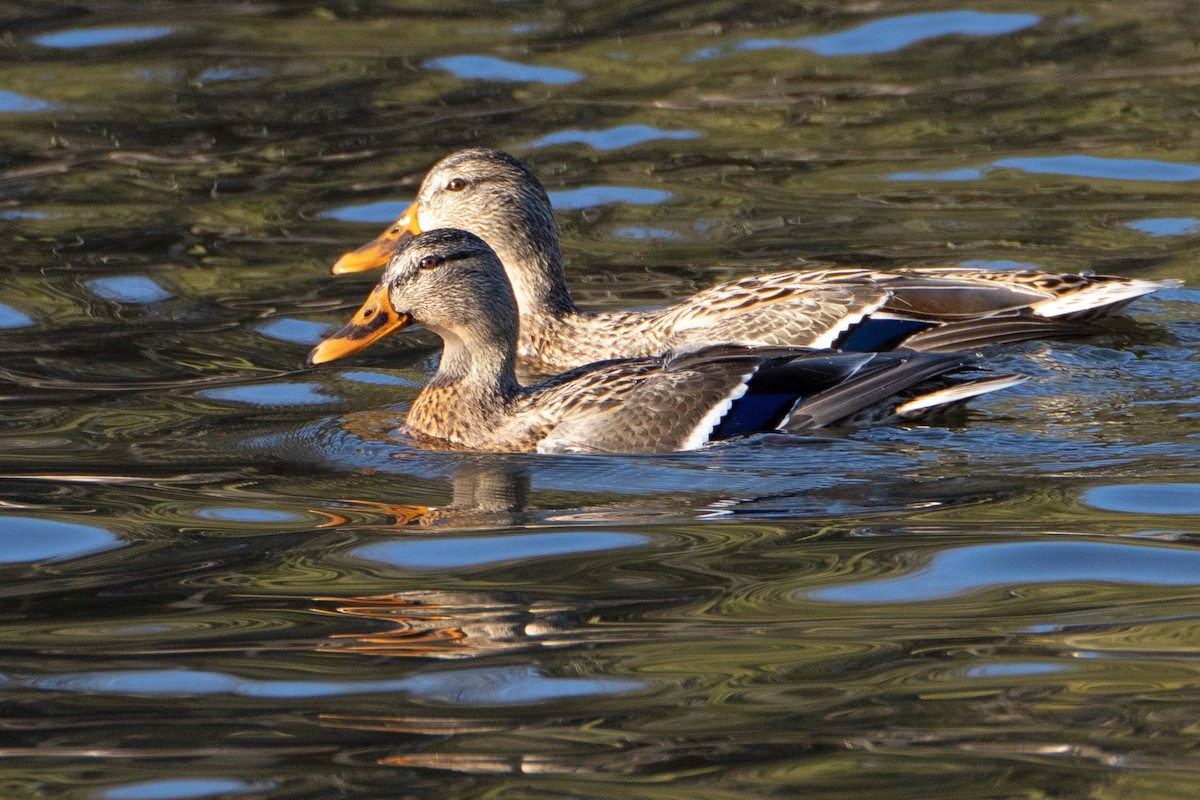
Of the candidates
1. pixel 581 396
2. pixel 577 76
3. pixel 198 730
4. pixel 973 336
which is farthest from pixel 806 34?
pixel 198 730

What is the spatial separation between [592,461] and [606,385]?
52 centimetres

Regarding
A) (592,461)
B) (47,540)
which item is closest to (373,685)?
(47,540)

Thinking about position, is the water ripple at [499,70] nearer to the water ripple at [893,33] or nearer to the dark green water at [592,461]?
the dark green water at [592,461]

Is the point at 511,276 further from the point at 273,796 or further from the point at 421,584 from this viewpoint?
the point at 273,796

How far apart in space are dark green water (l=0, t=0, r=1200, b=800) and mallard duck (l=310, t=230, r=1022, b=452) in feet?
0.62

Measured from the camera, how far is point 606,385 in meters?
8.27

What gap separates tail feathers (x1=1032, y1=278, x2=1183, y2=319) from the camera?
946 cm

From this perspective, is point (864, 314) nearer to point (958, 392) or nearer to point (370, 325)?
point (958, 392)

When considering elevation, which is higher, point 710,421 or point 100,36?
point 100,36

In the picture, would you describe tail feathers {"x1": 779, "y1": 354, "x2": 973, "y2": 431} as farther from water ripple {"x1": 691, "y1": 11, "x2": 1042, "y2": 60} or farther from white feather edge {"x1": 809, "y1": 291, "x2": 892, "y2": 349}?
water ripple {"x1": 691, "y1": 11, "x2": 1042, "y2": 60}

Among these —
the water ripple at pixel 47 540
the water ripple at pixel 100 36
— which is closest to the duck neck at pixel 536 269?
the water ripple at pixel 47 540

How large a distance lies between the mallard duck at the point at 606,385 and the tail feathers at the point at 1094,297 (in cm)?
108

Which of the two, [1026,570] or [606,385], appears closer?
[1026,570]

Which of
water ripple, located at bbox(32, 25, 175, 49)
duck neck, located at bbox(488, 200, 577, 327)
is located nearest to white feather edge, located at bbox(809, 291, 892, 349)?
duck neck, located at bbox(488, 200, 577, 327)
